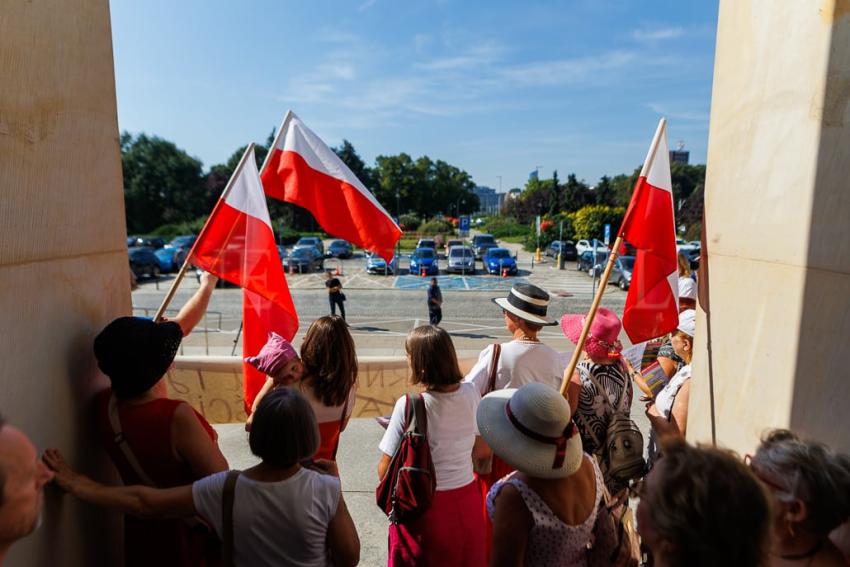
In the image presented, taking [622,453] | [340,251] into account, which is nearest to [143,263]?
[340,251]

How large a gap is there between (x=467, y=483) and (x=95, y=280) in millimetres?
1965

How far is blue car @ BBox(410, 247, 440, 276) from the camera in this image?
89.7 feet

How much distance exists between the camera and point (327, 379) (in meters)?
2.58

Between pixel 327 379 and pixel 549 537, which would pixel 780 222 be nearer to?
pixel 549 537

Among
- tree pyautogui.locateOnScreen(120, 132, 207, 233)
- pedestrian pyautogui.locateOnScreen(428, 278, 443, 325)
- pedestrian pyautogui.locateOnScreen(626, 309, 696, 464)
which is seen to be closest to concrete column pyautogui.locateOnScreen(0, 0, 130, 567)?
pedestrian pyautogui.locateOnScreen(626, 309, 696, 464)

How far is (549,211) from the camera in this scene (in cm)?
6000

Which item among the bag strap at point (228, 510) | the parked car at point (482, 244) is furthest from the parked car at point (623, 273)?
the bag strap at point (228, 510)

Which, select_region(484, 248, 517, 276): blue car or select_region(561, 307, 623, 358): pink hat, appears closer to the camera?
select_region(561, 307, 623, 358): pink hat

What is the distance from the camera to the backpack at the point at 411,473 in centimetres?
242

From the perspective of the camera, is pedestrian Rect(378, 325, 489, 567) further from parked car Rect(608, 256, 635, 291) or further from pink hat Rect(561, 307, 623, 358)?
parked car Rect(608, 256, 635, 291)

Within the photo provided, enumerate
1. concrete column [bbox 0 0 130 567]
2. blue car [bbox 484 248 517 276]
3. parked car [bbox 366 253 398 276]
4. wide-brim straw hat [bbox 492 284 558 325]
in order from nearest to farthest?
concrete column [bbox 0 0 130 567], wide-brim straw hat [bbox 492 284 558 325], parked car [bbox 366 253 398 276], blue car [bbox 484 248 517 276]

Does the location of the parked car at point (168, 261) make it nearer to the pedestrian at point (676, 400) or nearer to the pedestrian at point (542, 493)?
the pedestrian at point (676, 400)

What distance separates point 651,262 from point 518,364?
1.12 meters

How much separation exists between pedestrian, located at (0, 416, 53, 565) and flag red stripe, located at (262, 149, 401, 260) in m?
2.54
